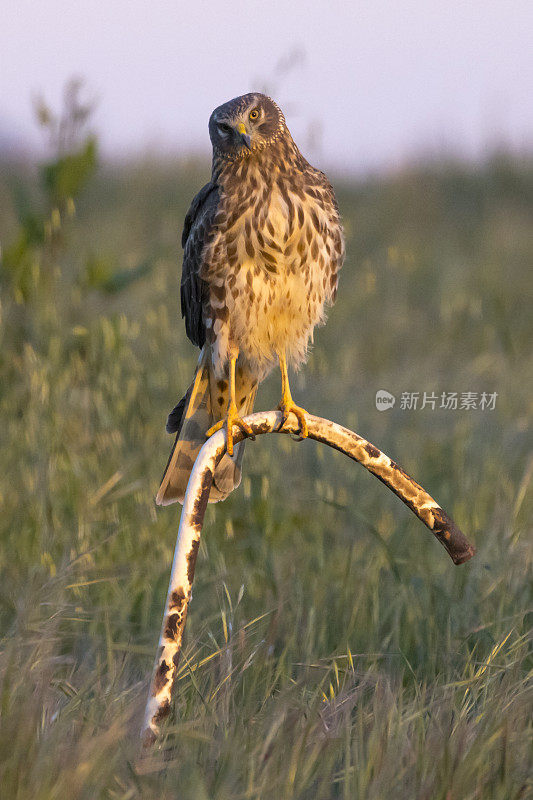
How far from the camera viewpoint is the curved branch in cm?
179

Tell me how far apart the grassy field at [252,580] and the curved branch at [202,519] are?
101mm

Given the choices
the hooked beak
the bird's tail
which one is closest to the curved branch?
the bird's tail

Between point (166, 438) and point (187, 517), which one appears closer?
point (187, 517)

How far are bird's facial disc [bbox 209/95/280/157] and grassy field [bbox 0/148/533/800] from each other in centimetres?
69

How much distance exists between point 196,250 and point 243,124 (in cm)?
36

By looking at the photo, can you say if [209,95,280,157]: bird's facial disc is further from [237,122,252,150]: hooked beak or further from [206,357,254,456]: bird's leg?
[206,357,254,456]: bird's leg

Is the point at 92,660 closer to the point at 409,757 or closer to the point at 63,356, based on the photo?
the point at 409,757

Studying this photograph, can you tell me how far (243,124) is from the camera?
8.54ft

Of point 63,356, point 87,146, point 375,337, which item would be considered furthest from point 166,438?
point 375,337

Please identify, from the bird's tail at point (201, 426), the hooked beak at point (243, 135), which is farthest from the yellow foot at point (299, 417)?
the hooked beak at point (243, 135)

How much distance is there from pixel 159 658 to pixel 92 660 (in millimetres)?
1071

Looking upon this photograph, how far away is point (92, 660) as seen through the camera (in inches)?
109

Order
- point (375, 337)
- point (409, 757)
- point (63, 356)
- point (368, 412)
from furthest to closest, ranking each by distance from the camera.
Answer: point (375, 337), point (368, 412), point (63, 356), point (409, 757)

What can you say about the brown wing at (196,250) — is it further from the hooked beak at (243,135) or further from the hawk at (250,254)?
the hooked beak at (243,135)
